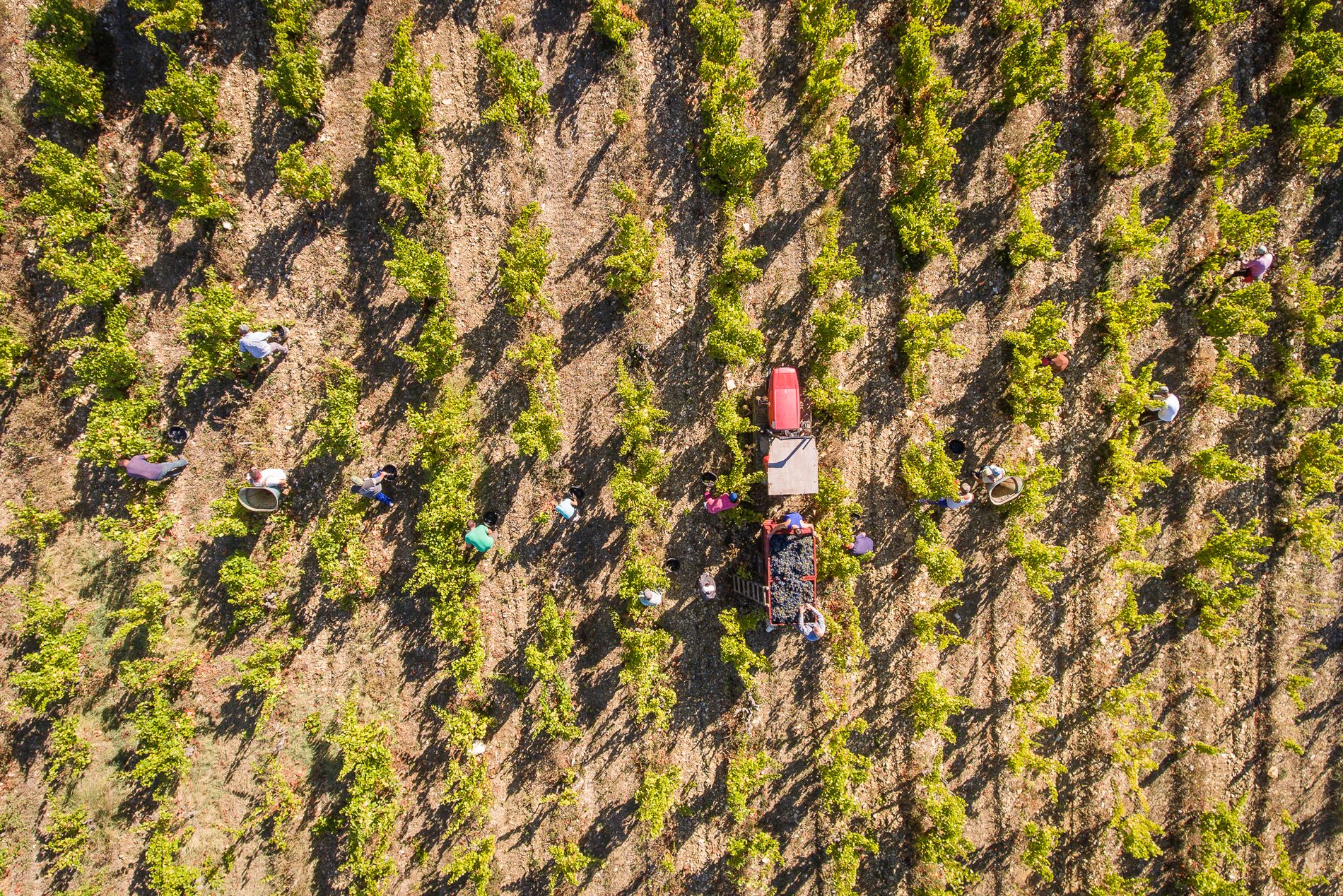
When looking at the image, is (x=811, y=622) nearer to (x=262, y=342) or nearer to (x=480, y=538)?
(x=480, y=538)

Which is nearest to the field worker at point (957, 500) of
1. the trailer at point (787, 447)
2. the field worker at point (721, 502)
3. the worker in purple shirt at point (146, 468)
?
the trailer at point (787, 447)

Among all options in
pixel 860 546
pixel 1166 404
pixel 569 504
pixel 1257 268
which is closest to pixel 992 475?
pixel 860 546

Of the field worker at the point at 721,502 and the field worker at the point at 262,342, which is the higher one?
the field worker at the point at 262,342

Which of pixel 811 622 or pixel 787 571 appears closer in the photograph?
pixel 787 571

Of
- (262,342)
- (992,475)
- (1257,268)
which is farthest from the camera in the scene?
(1257,268)

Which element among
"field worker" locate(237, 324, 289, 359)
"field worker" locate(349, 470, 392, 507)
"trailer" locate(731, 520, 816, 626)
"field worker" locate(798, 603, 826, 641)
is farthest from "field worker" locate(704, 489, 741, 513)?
"field worker" locate(237, 324, 289, 359)

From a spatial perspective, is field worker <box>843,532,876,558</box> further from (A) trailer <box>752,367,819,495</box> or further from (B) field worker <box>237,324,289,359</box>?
(B) field worker <box>237,324,289,359</box>

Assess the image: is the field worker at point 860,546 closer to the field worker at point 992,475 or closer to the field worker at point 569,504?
the field worker at point 992,475
